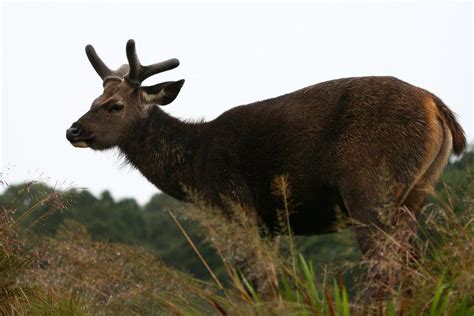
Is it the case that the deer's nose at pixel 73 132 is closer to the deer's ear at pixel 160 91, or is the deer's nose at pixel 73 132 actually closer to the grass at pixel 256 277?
the deer's ear at pixel 160 91

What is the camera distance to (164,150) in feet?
31.2

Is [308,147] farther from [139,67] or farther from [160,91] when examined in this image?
[139,67]

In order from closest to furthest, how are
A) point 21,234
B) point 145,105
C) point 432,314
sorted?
point 432,314
point 21,234
point 145,105

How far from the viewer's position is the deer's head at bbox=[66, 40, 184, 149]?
972 centimetres

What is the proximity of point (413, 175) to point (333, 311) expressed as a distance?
2.92 m

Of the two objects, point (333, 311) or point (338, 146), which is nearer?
point (333, 311)

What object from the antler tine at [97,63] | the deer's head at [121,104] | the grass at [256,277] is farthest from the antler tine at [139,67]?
the grass at [256,277]

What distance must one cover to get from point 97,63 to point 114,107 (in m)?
1.24

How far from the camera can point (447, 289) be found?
208 inches

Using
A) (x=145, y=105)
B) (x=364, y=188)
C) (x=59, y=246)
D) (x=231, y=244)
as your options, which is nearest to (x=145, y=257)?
(x=231, y=244)

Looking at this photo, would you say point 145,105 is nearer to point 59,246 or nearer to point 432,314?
point 59,246

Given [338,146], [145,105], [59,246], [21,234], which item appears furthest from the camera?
[145,105]

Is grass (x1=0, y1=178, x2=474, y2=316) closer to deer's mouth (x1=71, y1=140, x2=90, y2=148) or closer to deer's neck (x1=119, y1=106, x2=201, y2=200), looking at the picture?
deer's neck (x1=119, y1=106, x2=201, y2=200)

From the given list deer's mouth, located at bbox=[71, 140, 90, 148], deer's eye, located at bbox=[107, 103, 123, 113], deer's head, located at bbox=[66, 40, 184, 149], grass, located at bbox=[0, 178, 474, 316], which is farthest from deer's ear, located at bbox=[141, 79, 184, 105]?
grass, located at bbox=[0, 178, 474, 316]
